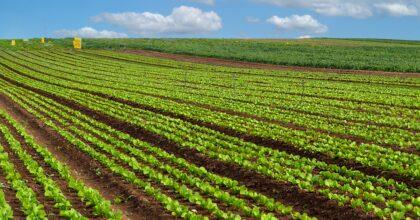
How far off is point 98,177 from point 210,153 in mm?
4122

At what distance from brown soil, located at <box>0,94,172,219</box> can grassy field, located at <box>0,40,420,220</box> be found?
4cm

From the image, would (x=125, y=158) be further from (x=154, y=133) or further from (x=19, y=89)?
(x=19, y=89)

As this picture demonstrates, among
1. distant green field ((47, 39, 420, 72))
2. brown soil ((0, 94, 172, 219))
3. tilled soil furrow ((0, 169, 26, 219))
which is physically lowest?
brown soil ((0, 94, 172, 219))

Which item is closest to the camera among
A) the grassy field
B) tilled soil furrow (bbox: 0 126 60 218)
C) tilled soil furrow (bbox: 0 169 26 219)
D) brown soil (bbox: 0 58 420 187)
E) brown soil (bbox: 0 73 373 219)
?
tilled soil furrow (bbox: 0 169 26 219)

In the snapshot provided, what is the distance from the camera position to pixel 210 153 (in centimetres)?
1798

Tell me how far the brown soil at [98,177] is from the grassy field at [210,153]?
1.8 inches

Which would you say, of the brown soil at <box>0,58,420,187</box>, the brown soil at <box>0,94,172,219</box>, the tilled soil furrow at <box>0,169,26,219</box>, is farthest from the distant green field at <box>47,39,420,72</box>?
the tilled soil furrow at <box>0,169,26,219</box>

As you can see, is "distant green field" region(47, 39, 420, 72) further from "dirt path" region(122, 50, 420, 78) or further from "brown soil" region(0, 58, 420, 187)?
"brown soil" region(0, 58, 420, 187)

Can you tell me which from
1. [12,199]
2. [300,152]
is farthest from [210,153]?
[12,199]

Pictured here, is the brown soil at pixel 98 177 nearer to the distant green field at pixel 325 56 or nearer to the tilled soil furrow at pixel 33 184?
the tilled soil furrow at pixel 33 184

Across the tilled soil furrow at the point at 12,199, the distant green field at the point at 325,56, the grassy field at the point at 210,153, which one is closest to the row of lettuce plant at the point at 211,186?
the grassy field at the point at 210,153

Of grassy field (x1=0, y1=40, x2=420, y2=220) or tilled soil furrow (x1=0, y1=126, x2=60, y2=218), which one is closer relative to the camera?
tilled soil furrow (x1=0, y1=126, x2=60, y2=218)

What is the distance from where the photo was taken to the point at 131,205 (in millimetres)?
13062

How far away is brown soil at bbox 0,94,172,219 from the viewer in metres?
12.5
